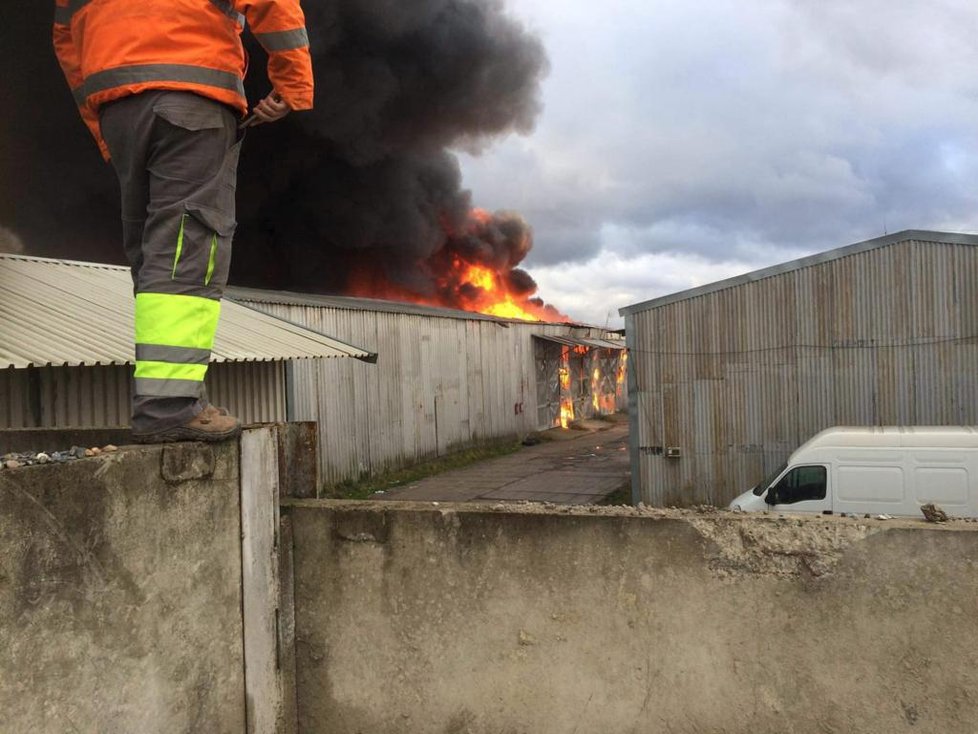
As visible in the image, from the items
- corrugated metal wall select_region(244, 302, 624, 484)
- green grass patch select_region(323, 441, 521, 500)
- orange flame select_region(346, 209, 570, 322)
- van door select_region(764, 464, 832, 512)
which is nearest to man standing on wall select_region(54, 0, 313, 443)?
van door select_region(764, 464, 832, 512)

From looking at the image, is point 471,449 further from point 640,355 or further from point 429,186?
point 429,186

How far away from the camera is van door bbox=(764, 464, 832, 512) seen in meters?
8.24

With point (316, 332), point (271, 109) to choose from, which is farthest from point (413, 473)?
point (271, 109)

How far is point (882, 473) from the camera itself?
26.2ft

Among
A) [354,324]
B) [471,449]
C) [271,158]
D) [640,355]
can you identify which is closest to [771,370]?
[640,355]

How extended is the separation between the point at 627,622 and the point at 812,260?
9.81 metres

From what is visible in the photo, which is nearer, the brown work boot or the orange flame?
the brown work boot

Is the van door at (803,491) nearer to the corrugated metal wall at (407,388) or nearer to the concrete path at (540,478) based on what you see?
the concrete path at (540,478)

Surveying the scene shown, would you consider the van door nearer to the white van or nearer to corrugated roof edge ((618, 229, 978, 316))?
the white van

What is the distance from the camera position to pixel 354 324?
1484 cm

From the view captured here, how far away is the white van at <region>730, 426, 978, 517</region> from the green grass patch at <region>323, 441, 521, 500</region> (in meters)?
6.47

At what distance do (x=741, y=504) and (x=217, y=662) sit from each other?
7.84 meters

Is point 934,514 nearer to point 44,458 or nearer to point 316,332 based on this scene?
point 44,458

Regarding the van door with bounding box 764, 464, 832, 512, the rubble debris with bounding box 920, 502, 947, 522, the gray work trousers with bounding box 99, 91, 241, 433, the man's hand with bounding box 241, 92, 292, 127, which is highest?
the man's hand with bounding box 241, 92, 292, 127
